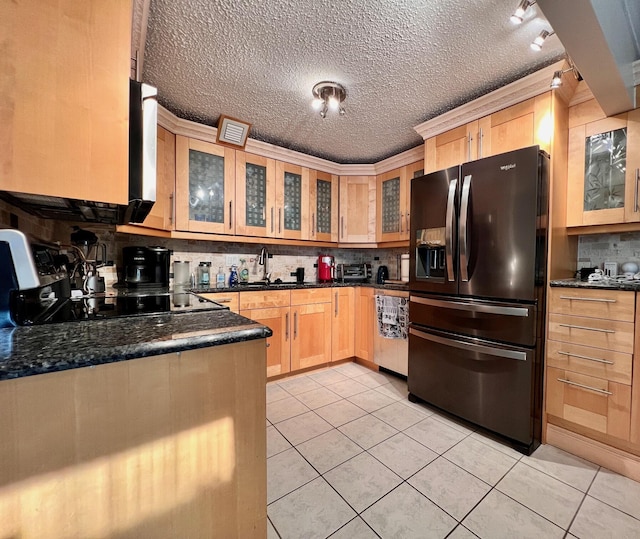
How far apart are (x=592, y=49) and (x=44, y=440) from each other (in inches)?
92.9

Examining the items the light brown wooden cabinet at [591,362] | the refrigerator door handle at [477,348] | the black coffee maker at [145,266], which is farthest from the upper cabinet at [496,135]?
the black coffee maker at [145,266]

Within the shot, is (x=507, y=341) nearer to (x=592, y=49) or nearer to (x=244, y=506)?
(x=592, y=49)

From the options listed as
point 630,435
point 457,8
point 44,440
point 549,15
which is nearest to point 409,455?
point 630,435

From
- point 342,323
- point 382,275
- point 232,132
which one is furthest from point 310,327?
point 232,132

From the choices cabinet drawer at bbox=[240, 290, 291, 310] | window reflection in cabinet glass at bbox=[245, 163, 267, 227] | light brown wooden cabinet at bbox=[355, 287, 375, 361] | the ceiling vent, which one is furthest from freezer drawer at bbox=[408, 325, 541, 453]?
the ceiling vent

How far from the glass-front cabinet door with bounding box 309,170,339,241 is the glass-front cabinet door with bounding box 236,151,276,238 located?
478mm

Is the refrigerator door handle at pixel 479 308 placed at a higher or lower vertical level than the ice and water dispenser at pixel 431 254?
lower

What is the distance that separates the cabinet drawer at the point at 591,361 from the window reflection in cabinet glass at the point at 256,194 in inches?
97.1

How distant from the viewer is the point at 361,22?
4.67ft

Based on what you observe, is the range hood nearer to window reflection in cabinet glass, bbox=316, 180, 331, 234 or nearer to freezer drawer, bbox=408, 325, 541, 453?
freezer drawer, bbox=408, 325, 541, 453

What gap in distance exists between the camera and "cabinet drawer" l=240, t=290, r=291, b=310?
2.49 metres

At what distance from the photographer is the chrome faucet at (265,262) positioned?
3030mm

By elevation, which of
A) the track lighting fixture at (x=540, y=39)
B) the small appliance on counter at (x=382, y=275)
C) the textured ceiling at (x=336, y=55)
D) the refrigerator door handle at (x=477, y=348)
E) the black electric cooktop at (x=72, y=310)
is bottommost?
the refrigerator door handle at (x=477, y=348)

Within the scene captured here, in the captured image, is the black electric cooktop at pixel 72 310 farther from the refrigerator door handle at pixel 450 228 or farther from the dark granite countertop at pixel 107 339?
the refrigerator door handle at pixel 450 228
